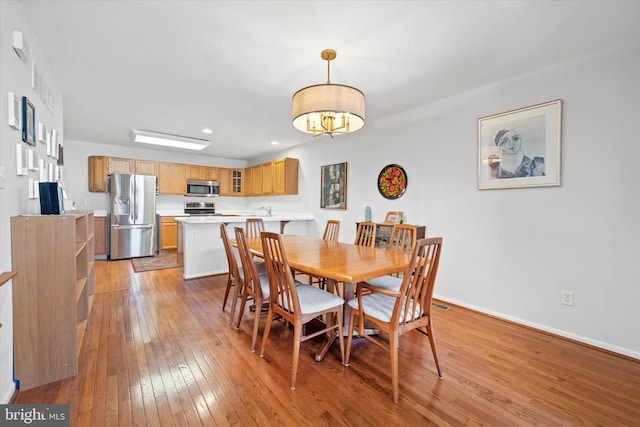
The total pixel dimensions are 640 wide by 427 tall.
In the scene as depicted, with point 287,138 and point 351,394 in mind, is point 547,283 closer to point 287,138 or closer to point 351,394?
point 351,394

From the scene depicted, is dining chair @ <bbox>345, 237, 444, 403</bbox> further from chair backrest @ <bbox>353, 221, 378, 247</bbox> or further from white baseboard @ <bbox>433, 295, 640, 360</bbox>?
white baseboard @ <bbox>433, 295, 640, 360</bbox>

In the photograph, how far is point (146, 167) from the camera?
19.6 feet

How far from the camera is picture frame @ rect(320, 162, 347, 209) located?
4.56 m

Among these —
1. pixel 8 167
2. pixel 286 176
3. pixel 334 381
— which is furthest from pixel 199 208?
pixel 334 381

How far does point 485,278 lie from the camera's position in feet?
9.62

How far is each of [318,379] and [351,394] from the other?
0.80 ft

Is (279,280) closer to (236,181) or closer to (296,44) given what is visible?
(296,44)

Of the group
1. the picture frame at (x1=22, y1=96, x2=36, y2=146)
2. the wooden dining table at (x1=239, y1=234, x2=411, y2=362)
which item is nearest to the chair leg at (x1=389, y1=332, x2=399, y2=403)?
the wooden dining table at (x1=239, y1=234, x2=411, y2=362)

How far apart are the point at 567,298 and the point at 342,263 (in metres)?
2.07

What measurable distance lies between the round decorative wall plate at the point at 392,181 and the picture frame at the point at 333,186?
0.74 metres

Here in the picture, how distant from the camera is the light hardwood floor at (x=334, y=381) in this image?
1.51 meters

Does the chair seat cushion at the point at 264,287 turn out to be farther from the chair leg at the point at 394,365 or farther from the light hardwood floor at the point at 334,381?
the chair leg at the point at 394,365

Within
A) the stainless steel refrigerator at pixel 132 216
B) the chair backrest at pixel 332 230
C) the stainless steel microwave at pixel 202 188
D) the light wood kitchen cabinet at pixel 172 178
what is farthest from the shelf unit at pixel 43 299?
the stainless steel microwave at pixel 202 188

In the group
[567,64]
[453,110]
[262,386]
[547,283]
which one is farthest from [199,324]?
[567,64]
